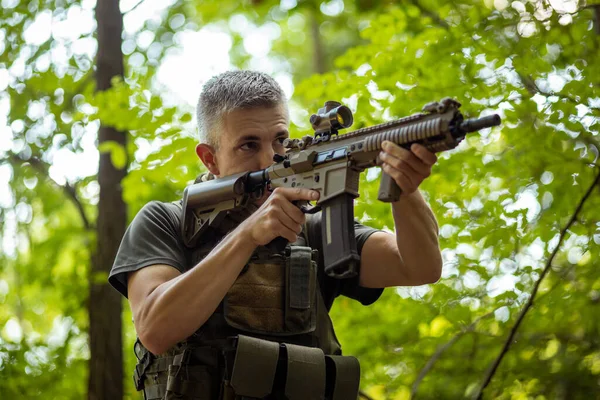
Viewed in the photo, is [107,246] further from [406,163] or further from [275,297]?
[406,163]

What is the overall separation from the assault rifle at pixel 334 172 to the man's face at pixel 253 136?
0.08 metres

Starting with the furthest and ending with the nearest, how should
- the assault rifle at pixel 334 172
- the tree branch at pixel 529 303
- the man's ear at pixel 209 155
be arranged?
→ the tree branch at pixel 529 303 < the man's ear at pixel 209 155 < the assault rifle at pixel 334 172

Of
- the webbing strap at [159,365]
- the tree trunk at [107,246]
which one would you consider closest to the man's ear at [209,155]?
the webbing strap at [159,365]

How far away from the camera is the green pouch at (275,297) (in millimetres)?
2652

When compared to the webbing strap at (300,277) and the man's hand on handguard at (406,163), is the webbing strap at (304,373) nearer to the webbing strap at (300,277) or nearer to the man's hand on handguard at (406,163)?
the webbing strap at (300,277)

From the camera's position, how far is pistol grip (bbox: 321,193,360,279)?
233 centimetres

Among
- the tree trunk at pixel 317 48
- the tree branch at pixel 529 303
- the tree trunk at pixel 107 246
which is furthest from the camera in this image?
the tree trunk at pixel 317 48

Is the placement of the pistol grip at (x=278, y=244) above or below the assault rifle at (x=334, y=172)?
below

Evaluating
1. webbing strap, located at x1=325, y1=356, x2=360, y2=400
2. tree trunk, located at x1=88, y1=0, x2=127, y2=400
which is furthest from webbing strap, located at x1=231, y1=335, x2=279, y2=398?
tree trunk, located at x1=88, y1=0, x2=127, y2=400

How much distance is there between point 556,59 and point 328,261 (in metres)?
1.97

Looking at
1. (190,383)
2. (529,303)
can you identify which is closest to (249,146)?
(190,383)

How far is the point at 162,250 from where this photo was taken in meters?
2.67

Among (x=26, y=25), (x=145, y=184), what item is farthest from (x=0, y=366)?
(x=26, y=25)

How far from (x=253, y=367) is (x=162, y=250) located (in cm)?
58
